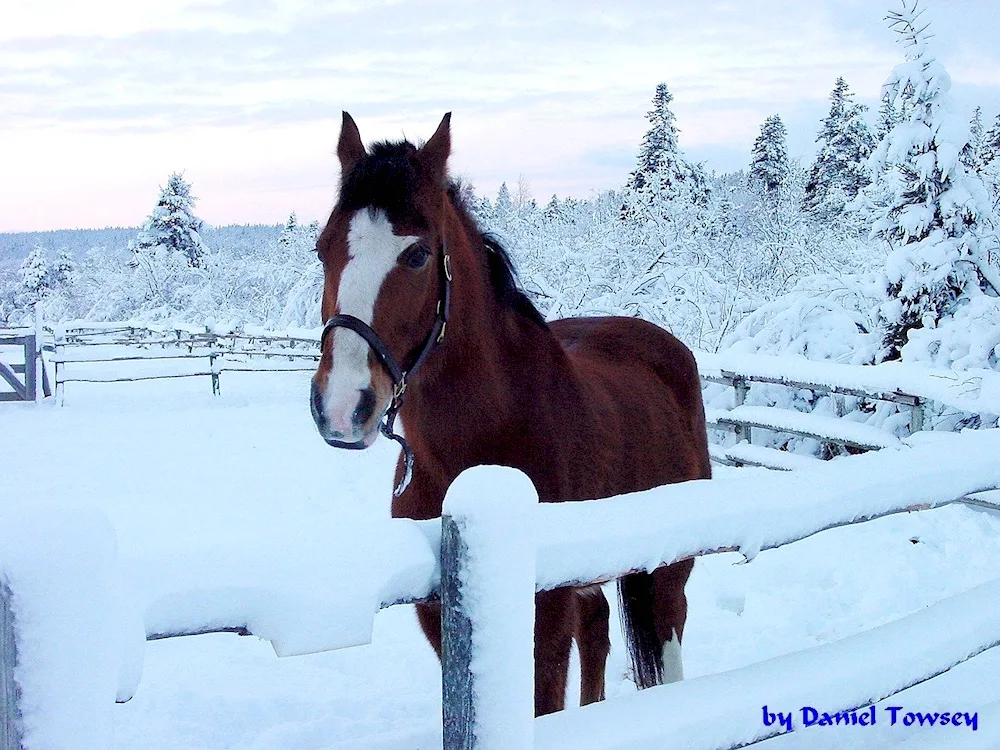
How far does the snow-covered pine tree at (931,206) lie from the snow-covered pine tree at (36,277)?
161 ft

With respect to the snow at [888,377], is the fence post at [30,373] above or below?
below

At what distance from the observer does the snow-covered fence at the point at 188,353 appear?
16062 millimetres

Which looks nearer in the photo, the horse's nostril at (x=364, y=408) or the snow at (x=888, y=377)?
the horse's nostril at (x=364, y=408)

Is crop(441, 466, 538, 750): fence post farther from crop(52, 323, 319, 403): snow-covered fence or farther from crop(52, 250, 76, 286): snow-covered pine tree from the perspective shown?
crop(52, 250, 76, 286): snow-covered pine tree

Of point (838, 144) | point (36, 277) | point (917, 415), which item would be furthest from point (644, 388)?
point (36, 277)

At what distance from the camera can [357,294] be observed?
2.22 metres

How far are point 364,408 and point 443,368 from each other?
45cm

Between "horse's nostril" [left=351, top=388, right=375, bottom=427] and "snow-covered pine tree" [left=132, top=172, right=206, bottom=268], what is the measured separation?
121ft

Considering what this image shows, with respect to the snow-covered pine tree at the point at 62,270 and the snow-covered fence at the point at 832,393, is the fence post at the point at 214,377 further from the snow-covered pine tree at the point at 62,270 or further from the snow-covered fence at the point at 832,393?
the snow-covered pine tree at the point at 62,270

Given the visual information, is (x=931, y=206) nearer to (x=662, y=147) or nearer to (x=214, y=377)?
(x=214, y=377)

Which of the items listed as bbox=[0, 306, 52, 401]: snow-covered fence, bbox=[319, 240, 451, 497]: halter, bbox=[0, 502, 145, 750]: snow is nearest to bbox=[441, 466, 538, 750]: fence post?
bbox=[0, 502, 145, 750]: snow

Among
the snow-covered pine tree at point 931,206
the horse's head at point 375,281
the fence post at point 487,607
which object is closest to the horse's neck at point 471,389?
the horse's head at point 375,281

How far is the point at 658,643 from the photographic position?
352 centimetres

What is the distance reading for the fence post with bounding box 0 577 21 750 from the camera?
96cm
